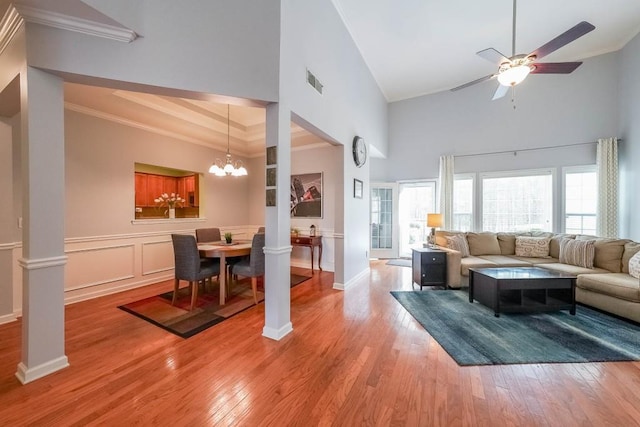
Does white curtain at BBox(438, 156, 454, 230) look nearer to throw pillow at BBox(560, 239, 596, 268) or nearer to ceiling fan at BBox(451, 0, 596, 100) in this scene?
throw pillow at BBox(560, 239, 596, 268)

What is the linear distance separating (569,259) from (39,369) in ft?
20.0

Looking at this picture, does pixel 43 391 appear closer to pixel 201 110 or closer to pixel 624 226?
pixel 201 110

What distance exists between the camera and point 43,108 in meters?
1.87

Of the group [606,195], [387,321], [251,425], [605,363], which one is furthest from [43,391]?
[606,195]

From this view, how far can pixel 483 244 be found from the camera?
4469 mm

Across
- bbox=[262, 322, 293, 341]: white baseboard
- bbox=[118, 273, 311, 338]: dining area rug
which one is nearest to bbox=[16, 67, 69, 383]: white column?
bbox=[118, 273, 311, 338]: dining area rug

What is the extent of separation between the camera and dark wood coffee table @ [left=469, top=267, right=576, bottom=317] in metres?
2.90

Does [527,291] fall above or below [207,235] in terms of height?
below

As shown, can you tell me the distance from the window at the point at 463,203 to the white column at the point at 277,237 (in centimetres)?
449

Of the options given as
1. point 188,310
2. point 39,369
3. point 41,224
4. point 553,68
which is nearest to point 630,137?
point 553,68

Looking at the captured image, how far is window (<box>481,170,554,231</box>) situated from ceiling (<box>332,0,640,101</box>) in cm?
217

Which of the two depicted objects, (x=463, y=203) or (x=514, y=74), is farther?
(x=463, y=203)

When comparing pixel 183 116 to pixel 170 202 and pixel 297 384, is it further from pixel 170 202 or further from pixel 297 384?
pixel 297 384

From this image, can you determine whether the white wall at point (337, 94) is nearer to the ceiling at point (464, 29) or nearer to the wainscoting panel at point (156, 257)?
→ the ceiling at point (464, 29)
